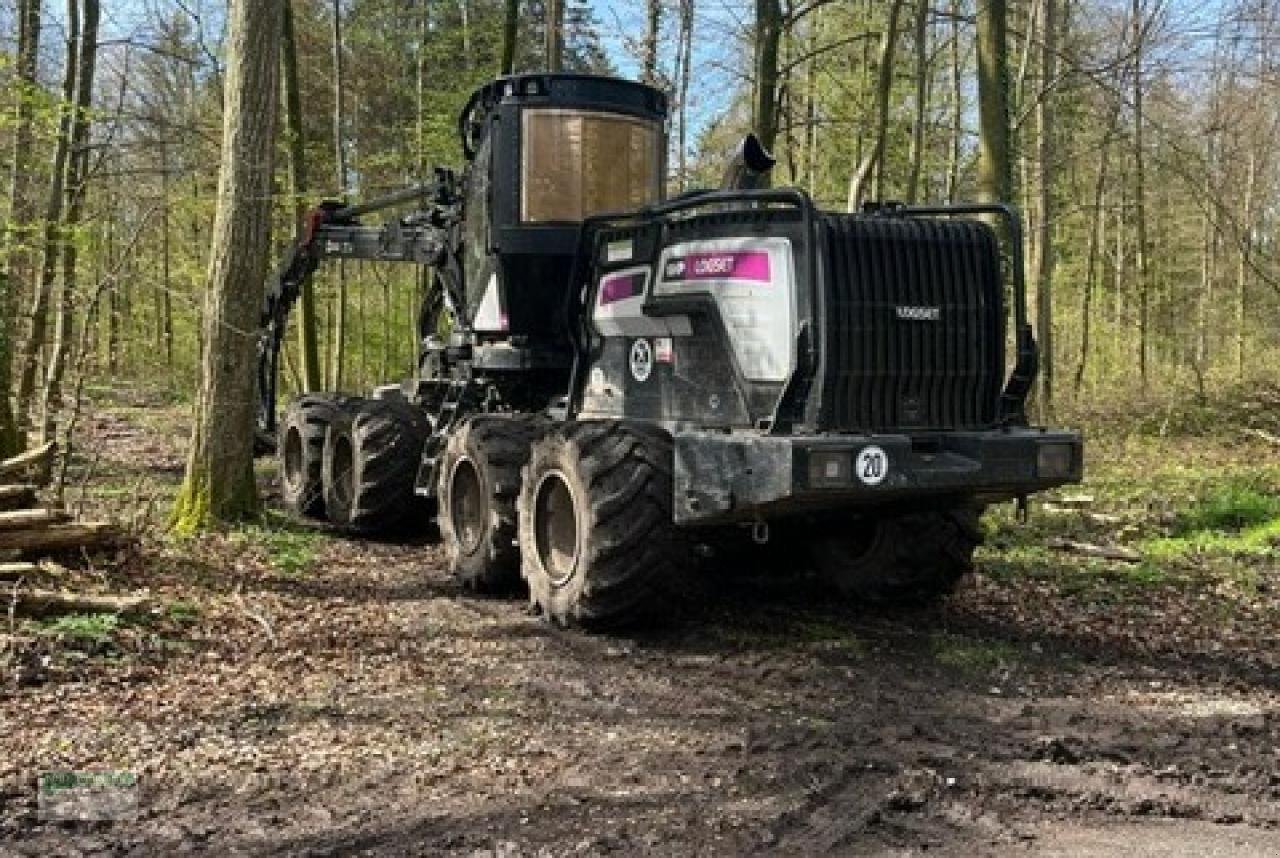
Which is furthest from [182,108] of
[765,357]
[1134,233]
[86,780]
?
[1134,233]

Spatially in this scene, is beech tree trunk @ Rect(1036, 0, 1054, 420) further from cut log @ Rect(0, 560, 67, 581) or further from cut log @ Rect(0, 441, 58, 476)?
cut log @ Rect(0, 560, 67, 581)

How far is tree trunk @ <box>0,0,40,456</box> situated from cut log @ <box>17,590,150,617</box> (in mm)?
3993

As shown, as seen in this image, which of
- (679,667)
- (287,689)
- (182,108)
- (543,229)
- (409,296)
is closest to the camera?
(287,689)

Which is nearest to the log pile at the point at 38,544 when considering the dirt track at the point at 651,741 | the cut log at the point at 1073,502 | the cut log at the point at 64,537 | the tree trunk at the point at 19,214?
the cut log at the point at 64,537

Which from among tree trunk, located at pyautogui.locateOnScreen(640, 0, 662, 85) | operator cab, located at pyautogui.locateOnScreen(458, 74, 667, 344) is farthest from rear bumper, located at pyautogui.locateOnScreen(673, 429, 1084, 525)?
tree trunk, located at pyautogui.locateOnScreen(640, 0, 662, 85)

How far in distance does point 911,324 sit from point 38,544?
4.91 meters

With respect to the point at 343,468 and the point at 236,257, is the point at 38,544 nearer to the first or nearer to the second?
the point at 236,257

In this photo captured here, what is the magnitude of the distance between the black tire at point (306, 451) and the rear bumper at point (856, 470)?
5.57 metres

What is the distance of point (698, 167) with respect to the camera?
Result: 2538 cm

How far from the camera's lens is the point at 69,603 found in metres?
6.12

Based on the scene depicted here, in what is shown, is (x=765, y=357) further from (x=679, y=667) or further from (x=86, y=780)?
(x=86, y=780)

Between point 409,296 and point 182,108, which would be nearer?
point 182,108

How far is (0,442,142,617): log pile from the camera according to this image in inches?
238

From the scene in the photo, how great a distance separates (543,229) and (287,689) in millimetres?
4316
